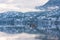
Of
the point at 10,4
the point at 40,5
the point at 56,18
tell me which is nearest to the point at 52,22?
the point at 56,18

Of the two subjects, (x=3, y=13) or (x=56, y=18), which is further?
(x=3, y=13)

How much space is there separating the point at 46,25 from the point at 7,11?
9.90m

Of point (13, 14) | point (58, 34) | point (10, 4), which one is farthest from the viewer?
point (13, 14)

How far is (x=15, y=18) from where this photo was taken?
137ft

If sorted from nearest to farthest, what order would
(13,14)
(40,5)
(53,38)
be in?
(53,38)
(40,5)
(13,14)

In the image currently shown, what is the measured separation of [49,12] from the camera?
1385 inches

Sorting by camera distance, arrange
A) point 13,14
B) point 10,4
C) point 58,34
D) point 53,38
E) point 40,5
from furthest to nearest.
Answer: point 13,14 → point 10,4 → point 40,5 → point 58,34 → point 53,38

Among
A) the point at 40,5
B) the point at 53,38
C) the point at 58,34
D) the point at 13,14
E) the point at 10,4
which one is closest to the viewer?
the point at 53,38

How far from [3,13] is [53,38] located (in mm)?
18658

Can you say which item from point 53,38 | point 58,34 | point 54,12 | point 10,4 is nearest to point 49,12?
point 54,12

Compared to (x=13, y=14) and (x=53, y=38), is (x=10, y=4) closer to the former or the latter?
(x=13, y=14)

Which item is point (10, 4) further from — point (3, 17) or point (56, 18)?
point (56, 18)

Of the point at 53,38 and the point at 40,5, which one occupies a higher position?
the point at 40,5

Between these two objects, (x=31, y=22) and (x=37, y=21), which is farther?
(x=37, y=21)
